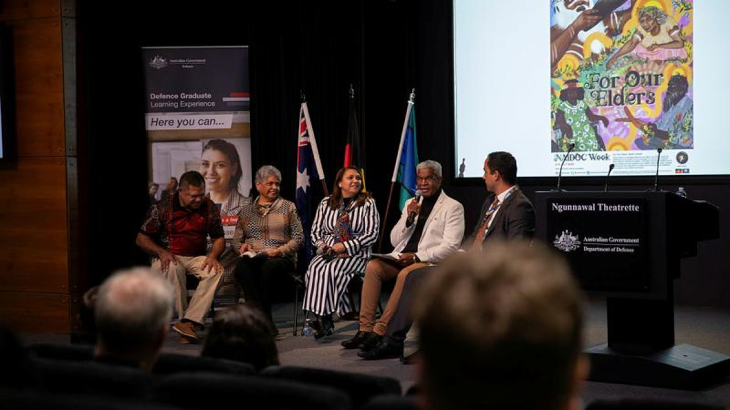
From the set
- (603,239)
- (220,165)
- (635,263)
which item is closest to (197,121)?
(220,165)

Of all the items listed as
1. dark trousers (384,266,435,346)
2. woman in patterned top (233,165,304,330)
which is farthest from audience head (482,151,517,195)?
woman in patterned top (233,165,304,330)

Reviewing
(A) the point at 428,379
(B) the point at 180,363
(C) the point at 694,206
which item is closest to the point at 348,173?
(C) the point at 694,206

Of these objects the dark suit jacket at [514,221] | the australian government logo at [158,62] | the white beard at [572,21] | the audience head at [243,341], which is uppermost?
the white beard at [572,21]

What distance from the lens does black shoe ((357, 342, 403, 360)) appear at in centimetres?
513

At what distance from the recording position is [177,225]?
6.02m

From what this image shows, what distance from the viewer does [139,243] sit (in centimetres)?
598

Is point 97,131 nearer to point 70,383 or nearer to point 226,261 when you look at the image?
point 226,261

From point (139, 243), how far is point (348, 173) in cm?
148

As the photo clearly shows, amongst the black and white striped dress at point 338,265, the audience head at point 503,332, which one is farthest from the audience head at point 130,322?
the black and white striped dress at point 338,265

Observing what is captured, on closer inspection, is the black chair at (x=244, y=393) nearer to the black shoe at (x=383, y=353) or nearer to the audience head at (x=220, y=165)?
the black shoe at (x=383, y=353)

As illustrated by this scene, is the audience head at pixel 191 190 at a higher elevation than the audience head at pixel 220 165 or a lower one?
lower

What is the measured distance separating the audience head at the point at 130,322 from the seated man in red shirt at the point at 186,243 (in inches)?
155

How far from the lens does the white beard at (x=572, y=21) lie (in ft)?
22.5

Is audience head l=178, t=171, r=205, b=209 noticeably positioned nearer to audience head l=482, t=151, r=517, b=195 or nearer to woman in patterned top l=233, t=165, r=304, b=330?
woman in patterned top l=233, t=165, r=304, b=330
